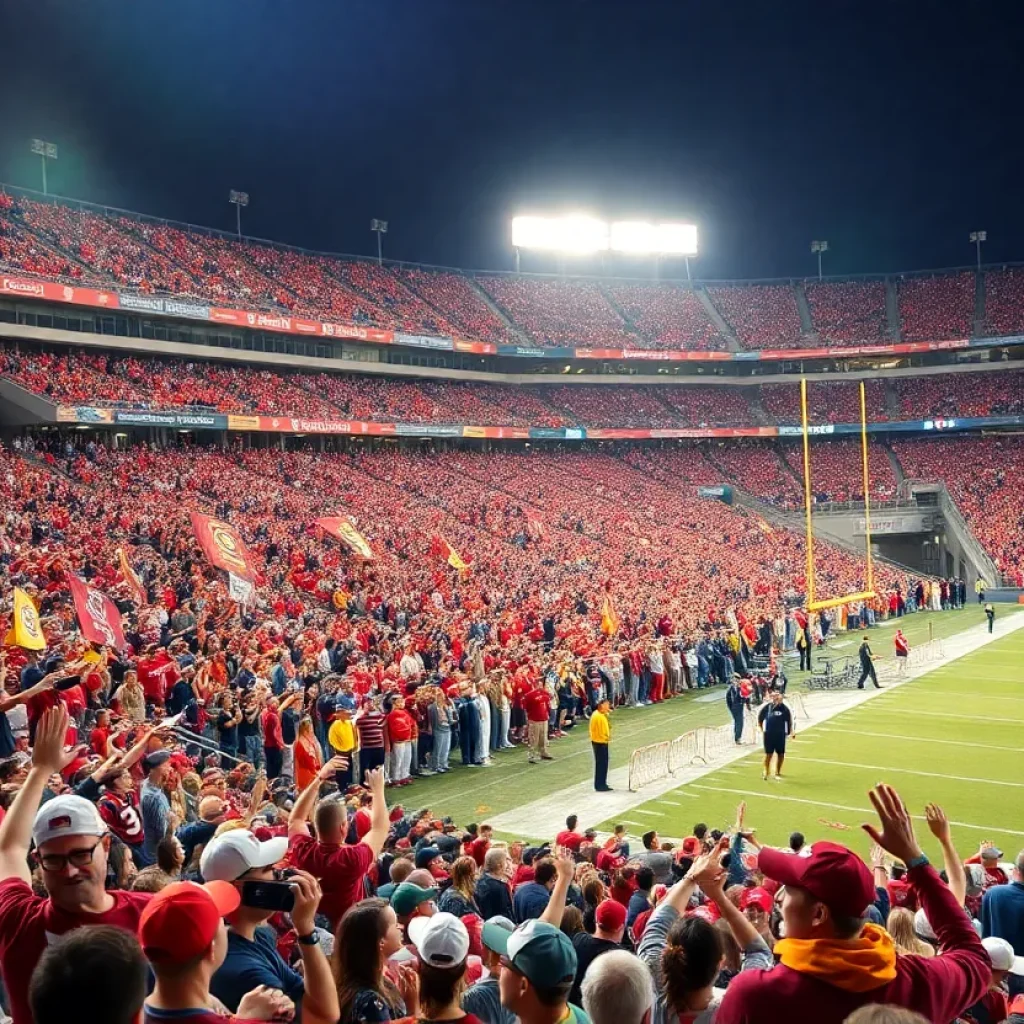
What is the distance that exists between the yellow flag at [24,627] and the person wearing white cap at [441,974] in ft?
35.3

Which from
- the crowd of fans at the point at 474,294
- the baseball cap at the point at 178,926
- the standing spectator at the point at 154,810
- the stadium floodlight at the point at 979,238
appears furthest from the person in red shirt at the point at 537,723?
the stadium floodlight at the point at 979,238

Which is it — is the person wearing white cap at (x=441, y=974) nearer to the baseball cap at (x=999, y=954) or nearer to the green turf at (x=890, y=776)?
the baseball cap at (x=999, y=954)

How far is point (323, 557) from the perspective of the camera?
84.4 feet

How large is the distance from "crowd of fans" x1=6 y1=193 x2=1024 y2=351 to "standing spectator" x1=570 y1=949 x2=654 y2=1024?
36.1 metres

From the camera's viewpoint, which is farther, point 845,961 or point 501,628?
point 501,628

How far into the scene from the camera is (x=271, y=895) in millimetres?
3178

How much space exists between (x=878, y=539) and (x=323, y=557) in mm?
34038

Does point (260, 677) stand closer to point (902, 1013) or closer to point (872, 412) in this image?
point (902, 1013)

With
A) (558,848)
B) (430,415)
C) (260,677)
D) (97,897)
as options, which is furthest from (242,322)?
(97,897)

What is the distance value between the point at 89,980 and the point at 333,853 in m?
2.61

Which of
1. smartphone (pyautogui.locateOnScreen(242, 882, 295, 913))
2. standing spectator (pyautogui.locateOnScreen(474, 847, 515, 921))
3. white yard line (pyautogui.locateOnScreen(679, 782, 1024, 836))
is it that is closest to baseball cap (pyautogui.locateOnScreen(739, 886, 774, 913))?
standing spectator (pyautogui.locateOnScreen(474, 847, 515, 921))

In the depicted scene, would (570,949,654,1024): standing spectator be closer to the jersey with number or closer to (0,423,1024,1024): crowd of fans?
(0,423,1024,1024): crowd of fans

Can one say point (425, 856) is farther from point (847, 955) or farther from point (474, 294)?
point (474, 294)

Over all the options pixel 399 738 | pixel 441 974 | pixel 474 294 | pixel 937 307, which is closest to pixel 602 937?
pixel 441 974
